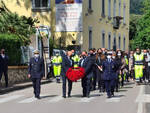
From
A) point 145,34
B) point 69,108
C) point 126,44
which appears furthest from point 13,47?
point 126,44

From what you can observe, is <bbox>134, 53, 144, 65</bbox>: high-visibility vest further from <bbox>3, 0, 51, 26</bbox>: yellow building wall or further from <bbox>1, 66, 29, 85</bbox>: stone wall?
<bbox>3, 0, 51, 26</bbox>: yellow building wall

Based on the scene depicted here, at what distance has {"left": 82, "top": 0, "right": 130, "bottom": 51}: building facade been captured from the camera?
1390 inches

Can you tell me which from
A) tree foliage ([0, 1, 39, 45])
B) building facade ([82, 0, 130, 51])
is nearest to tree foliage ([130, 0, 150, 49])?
building facade ([82, 0, 130, 51])

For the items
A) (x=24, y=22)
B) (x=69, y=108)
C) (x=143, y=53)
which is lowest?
(x=69, y=108)

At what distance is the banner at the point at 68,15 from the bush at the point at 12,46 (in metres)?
7.85

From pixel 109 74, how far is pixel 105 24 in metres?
26.2

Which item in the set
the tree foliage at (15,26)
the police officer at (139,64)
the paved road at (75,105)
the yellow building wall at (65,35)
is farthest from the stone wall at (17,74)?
the yellow building wall at (65,35)

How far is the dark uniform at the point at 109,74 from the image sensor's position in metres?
15.5

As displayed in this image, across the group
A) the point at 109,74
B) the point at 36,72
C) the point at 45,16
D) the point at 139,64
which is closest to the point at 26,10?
the point at 45,16

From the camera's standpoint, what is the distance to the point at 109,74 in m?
15.5

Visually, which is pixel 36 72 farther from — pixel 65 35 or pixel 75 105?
pixel 65 35

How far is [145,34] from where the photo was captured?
41656 mm

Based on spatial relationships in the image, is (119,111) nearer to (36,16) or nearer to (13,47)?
(13,47)

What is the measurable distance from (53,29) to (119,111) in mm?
21974
